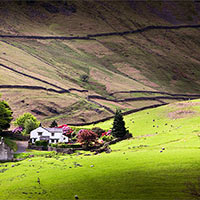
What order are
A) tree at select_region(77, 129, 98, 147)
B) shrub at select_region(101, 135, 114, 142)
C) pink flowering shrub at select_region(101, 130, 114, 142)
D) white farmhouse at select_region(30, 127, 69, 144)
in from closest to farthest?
tree at select_region(77, 129, 98, 147) < shrub at select_region(101, 135, 114, 142) < pink flowering shrub at select_region(101, 130, 114, 142) < white farmhouse at select_region(30, 127, 69, 144)

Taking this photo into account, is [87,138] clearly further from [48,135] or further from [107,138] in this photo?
[48,135]

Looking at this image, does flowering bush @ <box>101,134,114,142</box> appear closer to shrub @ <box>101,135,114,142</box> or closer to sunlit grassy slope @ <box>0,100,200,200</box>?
shrub @ <box>101,135,114,142</box>

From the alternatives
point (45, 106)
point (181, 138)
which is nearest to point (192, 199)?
point (181, 138)

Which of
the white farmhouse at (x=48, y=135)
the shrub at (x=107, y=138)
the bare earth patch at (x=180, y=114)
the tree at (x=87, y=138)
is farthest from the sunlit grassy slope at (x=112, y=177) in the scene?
the white farmhouse at (x=48, y=135)

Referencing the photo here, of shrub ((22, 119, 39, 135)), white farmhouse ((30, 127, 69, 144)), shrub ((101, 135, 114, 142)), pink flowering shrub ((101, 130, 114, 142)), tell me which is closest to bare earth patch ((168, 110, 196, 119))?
pink flowering shrub ((101, 130, 114, 142))

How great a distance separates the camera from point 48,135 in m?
87.1

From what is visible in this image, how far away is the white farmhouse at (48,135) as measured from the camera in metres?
86.0

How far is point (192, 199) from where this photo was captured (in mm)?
32219

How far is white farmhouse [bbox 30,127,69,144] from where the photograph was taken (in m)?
86.0

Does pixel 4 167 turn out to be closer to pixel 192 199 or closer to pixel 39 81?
pixel 192 199

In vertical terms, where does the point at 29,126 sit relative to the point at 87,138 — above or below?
above

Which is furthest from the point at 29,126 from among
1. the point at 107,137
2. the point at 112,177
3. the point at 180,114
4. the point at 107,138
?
the point at 112,177

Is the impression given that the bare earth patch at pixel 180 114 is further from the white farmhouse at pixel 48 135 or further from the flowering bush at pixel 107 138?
the white farmhouse at pixel 48 135

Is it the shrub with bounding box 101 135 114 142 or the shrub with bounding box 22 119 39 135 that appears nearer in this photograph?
the shrub with bounding box 101 135 114 142
